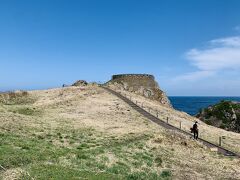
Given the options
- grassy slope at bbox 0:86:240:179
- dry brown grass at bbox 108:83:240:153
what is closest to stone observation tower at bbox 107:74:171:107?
dry brown grass at bbox 108:83:240:153

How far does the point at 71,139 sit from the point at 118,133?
6658 millimetres

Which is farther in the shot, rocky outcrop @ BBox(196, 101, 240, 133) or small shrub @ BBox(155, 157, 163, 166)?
rocky outcrop @ BBox(196, 101, 240, 133)

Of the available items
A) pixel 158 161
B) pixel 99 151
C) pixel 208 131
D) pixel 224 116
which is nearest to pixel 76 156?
pixel 99 151

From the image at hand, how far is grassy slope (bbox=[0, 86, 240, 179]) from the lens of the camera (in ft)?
87.7

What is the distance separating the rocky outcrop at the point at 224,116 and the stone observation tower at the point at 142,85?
11.6 metres

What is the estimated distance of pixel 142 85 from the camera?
4252 inches

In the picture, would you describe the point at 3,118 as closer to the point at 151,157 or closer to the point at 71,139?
the point at 71,139

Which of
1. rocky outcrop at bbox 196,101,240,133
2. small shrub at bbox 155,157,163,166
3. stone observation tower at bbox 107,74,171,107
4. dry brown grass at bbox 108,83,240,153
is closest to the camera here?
small shrub at bbox 155,157,163,166

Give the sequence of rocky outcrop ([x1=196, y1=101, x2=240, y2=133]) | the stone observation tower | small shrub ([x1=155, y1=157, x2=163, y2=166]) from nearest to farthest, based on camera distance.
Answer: small shrub ([x1=155, y1=157, x2=163, y2=166])
rocky outcrop ([x1=196, y1=101, x2=240, y2=133])
the stone observation tower

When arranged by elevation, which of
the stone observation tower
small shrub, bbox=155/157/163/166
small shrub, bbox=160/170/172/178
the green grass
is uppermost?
the stone observation tower

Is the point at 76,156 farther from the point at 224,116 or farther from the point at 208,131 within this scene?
the point at 224,116

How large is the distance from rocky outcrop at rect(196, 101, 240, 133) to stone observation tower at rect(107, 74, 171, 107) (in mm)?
11579

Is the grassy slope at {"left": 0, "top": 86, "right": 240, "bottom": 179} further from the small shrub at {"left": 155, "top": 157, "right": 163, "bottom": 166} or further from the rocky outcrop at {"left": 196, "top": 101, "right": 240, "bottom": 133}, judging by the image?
the rocky outcrop at {"left": 196, "top": 101, "right": 240, "bottom": 133}

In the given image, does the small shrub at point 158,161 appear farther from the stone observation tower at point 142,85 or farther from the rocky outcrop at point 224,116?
the stone observation tower at point 142,85
